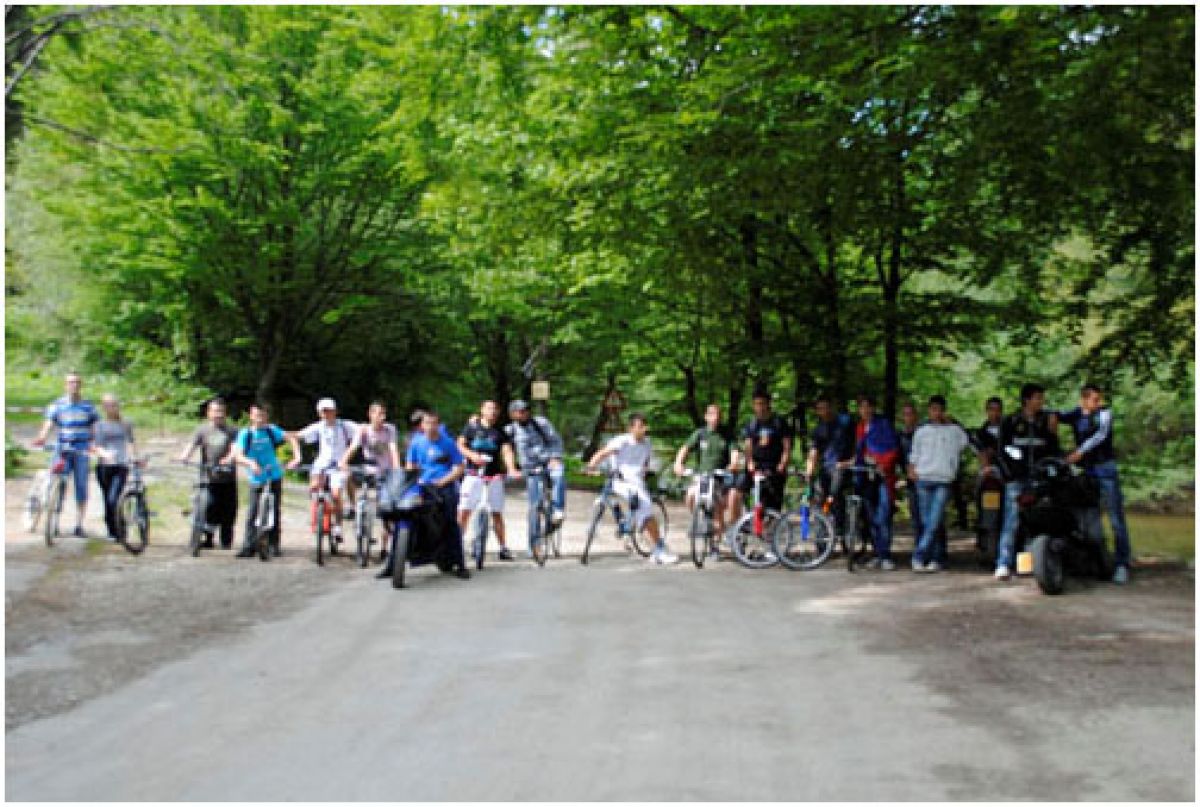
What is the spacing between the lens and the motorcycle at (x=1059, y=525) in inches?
404

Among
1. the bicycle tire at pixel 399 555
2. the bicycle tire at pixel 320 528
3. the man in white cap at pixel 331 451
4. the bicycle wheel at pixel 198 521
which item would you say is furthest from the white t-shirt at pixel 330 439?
the bicycle tire at pixel 399 555

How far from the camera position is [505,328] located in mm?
31344

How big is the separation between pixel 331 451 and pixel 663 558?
3935 mm

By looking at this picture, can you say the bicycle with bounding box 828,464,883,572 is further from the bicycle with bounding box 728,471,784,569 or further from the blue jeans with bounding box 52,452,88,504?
the blue jeans with bounding box 52,452,88,504

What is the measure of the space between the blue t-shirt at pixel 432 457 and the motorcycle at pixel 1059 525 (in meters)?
5.38

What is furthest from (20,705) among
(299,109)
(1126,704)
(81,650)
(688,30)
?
(299,109)

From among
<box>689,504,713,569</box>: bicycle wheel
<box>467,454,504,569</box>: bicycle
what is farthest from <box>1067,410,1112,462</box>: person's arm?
<box>467,454,504,569</box>: bicycle

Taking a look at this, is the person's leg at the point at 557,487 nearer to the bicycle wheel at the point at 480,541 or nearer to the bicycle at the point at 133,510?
the bicycle wheel at the point at 480,541

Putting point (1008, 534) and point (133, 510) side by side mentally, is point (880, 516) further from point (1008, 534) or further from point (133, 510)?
point (133, 510)

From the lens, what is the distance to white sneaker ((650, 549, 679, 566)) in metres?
13.0

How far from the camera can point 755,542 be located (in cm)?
1272

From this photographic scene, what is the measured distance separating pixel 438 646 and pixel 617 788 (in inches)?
138

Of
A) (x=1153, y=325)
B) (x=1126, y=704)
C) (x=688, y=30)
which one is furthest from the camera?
(x=688, y=30)

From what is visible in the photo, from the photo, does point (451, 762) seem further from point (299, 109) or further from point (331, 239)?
point (331, 239)
